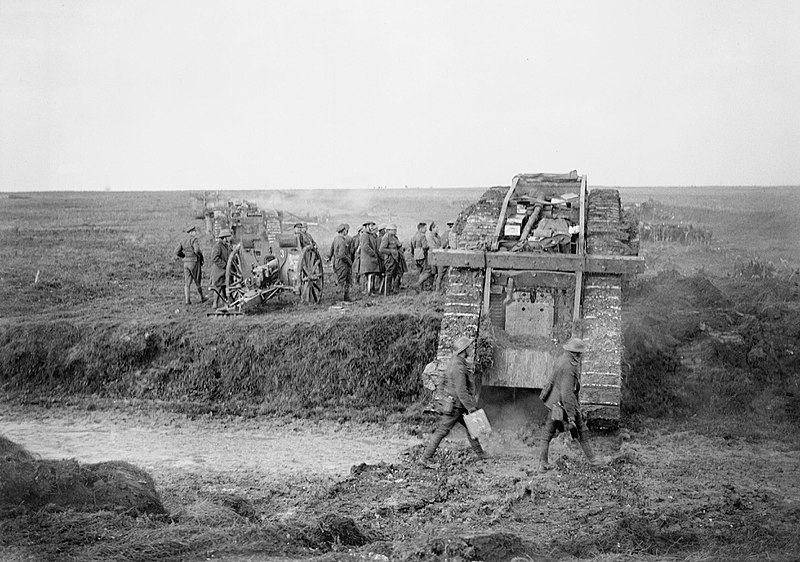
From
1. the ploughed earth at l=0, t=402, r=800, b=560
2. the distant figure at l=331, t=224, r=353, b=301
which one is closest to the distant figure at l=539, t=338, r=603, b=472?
the ploughed earth at l=0, t=402, r=800, b=560

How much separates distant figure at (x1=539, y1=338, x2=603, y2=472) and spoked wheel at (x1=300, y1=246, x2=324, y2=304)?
808cm

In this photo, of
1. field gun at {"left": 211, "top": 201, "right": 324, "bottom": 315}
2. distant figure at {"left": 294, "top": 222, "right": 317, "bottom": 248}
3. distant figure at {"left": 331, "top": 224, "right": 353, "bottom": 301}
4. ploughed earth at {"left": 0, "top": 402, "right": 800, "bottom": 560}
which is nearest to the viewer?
ploughed earth at {"left": 0, "top": 402, "right": 800, "bottom": 560}

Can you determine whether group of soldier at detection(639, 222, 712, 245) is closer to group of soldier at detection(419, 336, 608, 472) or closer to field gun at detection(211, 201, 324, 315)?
field gun at detection(211, 201, 324, 315)

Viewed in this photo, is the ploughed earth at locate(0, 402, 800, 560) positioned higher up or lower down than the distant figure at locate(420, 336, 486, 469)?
lower down

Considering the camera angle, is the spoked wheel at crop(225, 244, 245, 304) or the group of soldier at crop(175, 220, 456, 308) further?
the group of soldier at crop(175, 220, 456, 308)

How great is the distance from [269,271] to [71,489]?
8891 millimetres

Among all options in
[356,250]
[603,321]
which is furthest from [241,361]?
[356,250]

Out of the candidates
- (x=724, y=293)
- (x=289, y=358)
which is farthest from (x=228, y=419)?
(x=724, y=293)

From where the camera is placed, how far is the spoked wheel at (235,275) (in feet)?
51.1

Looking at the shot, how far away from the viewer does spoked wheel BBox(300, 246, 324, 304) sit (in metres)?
16.6

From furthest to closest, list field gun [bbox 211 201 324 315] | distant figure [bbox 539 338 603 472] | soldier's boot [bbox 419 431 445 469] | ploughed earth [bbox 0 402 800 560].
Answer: field gun [bbox 211 201 324 315] → soldier's boot [bbox 419 431 445 469] → distant figure [bbox 539 338 603 472] → ploughed earth [bbox 0 402 800 560]

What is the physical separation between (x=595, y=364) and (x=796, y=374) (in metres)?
3.53

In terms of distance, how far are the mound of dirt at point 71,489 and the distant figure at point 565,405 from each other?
422cm

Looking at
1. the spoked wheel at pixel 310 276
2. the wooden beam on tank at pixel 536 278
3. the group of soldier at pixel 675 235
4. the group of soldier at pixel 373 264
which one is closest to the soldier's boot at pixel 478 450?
the wooden beam on tank at pixel 536 278
